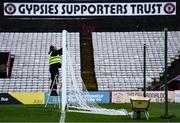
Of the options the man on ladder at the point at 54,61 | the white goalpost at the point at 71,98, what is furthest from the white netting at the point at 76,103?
the man on ladder at the point at 54,61

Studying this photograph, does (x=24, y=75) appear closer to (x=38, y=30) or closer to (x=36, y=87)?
(x=36, y=87)

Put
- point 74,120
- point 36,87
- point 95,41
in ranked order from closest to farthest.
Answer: point 74,120 < point 36,87 < point 95,41

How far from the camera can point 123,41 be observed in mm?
42500

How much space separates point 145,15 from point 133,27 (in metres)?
4.18

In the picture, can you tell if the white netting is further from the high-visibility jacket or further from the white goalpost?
the high-visibility jacket

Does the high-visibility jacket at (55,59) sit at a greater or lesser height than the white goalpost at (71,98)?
greater

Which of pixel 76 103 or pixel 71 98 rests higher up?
pixel 71 98

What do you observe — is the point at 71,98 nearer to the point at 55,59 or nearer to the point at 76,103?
the point at 76,103

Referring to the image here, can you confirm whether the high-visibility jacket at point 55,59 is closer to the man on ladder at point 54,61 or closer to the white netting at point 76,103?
the man on ladder at point 54,61

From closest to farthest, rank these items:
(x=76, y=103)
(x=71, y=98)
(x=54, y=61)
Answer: (x=54, y=61) → (x=71, y=98) → (x=76, y=103)

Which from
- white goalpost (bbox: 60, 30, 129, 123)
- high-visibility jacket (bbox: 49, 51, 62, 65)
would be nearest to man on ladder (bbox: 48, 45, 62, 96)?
high-visibility jacket (bbox: 49, 51, 62, 65)

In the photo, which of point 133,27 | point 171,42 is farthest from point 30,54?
point 171,42

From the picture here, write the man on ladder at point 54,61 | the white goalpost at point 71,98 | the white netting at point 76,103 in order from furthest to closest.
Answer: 1. the man on ladder at point 54,61
2. the white netting at point 76,103
3. the white goalpost at point 71,98

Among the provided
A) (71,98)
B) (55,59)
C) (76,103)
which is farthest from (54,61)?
(76,103)
